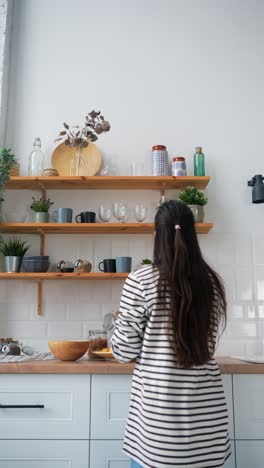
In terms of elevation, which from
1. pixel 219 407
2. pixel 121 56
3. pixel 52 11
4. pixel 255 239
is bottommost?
pixel 219 407

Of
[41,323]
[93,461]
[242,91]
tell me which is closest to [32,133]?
[41,323]

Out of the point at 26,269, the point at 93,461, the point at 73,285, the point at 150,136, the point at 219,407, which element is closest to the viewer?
the point at 219,407

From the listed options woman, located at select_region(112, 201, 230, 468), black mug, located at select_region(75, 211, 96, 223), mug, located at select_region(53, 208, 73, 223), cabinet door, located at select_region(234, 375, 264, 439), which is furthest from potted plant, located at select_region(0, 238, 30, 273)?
cabinet door, located at select_region(234, 375, 264, 439)

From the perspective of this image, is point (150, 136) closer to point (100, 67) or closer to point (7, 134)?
point (100, 67)

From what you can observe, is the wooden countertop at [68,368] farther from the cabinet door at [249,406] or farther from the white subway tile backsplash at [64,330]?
the white subway tile backsplash at [64,330]

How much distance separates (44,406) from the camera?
202cm

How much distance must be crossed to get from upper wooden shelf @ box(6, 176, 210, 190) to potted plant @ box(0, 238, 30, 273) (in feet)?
1.19

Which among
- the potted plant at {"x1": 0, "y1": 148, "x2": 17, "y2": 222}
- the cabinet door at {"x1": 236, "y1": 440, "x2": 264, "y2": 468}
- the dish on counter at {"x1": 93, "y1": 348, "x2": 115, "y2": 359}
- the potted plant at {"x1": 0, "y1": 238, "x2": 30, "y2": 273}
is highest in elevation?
the potted plant at {"x1": 0, "y1": 148, "x2": 17, "y2": 222}

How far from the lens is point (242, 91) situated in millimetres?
3018

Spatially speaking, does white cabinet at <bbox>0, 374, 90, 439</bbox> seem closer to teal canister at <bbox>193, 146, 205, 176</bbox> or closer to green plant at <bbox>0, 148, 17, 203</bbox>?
green plant at <bbox>0, 148, 17, 203</bbox>

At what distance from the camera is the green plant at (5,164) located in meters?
2.65

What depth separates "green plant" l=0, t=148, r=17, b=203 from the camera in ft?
8.71

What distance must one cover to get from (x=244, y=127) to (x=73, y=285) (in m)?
1.50

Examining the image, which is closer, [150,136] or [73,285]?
[73,285]
